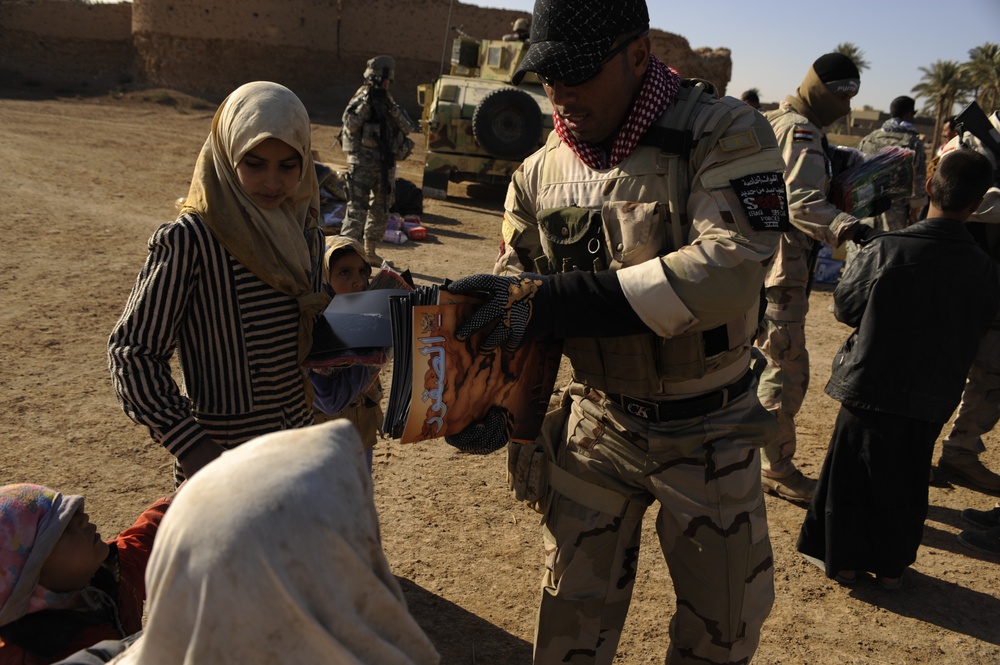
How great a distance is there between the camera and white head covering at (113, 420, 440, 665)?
0.89m

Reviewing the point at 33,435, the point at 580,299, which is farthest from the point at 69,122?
the point at 580,299

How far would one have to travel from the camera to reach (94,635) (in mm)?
1913

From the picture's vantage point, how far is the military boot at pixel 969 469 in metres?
5.06

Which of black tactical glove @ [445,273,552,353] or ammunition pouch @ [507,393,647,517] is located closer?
black tactical glove @ [445,273,552,353]

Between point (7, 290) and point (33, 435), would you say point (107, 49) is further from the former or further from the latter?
point (33, 435)

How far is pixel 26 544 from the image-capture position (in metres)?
1.80

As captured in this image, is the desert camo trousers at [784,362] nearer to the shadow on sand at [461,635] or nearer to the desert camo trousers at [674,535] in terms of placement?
the shadow on sand at [461,635]

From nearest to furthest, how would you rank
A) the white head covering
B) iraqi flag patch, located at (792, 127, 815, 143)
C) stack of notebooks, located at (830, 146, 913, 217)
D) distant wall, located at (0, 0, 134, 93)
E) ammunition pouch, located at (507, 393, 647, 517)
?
the white head covering < ammunition pouch, located at (507, 393, 647, 517) < iraqi flag patch, located at (792, 127, 815, 143) < stack of notebooks, located at (830, 146, 913, 217) < distant wall, located at (0, 0, 134, 93)

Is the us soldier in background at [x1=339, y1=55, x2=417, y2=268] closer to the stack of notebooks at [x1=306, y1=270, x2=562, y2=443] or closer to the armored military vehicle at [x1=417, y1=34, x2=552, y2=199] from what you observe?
the armored military vehicle at [x1=417, y1=34, x2=552, y2=199]

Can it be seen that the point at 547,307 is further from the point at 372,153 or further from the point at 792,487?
the point at 372,153

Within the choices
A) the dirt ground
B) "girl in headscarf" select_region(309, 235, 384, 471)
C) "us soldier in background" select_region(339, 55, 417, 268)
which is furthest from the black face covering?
"us soldier in background" select_region(339, 55, 417, 268)

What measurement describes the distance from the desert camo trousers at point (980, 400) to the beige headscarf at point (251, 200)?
4.38 meters

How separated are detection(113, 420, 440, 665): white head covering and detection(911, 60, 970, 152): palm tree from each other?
139ft

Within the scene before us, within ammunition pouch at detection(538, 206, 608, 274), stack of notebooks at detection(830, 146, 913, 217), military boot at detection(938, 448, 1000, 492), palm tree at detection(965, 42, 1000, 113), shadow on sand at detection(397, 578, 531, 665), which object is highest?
palm tree at detection(965, 42, 1000, 113)
